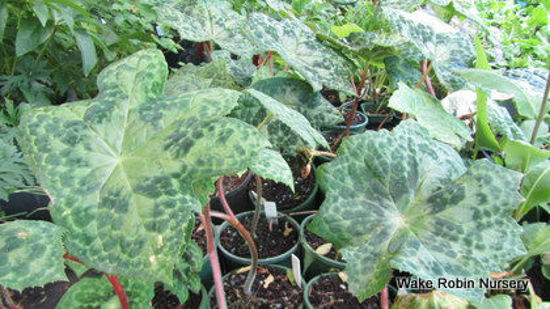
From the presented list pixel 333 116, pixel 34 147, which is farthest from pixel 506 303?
pixel 34 147

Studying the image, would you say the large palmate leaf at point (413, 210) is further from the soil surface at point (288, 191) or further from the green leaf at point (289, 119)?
the soil surface at point (288, 191)

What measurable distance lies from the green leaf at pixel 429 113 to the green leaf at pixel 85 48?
1.14 m

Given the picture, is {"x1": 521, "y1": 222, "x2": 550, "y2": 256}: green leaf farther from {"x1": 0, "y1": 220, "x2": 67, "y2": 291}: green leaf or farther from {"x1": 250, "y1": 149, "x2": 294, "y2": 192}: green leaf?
{"x1": 0, "y1": 220, "x2": 67, "y2": 291}: green leaf

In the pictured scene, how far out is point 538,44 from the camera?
101 inches

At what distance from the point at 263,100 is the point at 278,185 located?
102 cm

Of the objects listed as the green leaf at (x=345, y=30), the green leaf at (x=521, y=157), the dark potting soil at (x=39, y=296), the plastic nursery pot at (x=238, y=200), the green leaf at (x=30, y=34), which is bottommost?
the dark potting soil at (x=39, y=296)

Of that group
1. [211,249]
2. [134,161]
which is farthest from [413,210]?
[134,161]

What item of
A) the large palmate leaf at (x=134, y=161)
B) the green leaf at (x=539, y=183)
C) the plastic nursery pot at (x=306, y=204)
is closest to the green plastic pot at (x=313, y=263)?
the plastic nursery pot at (x=306, y=204)

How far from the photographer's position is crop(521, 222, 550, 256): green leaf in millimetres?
970

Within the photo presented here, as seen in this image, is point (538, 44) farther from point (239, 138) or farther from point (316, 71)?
point (239, 138)

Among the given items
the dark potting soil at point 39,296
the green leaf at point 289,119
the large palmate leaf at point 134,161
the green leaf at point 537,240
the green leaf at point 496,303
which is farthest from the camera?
the dark potting soil at point 39,296

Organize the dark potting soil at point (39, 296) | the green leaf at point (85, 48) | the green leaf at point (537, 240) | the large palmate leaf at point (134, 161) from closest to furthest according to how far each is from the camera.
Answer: the large palmate leaf at point (134, 161) < the green leaf at point (537, 240) < the dark potting soil at point (39, 296) < the green leaf at point (85, 48)

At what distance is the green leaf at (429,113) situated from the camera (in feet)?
3.05

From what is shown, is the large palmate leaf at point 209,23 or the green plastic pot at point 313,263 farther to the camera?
the green plastic pot at point 313,263
